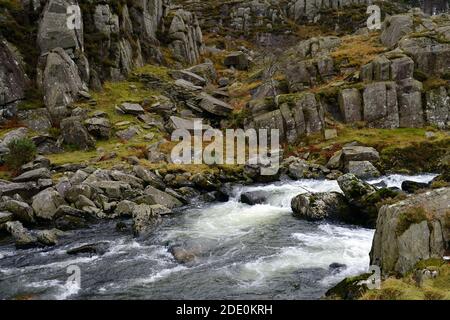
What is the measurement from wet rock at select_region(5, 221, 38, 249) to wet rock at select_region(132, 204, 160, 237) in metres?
7.04

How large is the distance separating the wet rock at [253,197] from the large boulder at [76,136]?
72.4 ft

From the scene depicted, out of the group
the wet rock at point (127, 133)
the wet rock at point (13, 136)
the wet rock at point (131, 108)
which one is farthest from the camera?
the wet rock at point (131, 108)

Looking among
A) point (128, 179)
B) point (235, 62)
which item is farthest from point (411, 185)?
point (235, 62)

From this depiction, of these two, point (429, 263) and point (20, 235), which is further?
point (20, 235)

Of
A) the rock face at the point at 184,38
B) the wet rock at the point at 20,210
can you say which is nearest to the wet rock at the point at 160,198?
the wet rock at the point at 20,210

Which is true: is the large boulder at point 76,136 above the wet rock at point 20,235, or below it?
above

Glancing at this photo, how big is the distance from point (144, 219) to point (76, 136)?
74.7 feet

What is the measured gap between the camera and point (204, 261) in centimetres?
2650

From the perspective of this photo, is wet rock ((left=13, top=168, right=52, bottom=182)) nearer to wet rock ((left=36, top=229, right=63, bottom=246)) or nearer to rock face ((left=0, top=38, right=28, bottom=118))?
wet rock ((left=36, top=229, right=63, bottom=246))

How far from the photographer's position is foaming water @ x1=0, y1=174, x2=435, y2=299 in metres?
22.4

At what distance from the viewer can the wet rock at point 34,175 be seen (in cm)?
4091

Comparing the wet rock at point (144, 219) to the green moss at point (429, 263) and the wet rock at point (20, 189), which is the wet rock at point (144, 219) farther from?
the green moss at point (429, 263)

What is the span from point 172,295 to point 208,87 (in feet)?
200

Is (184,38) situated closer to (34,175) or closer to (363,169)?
(34,175)
